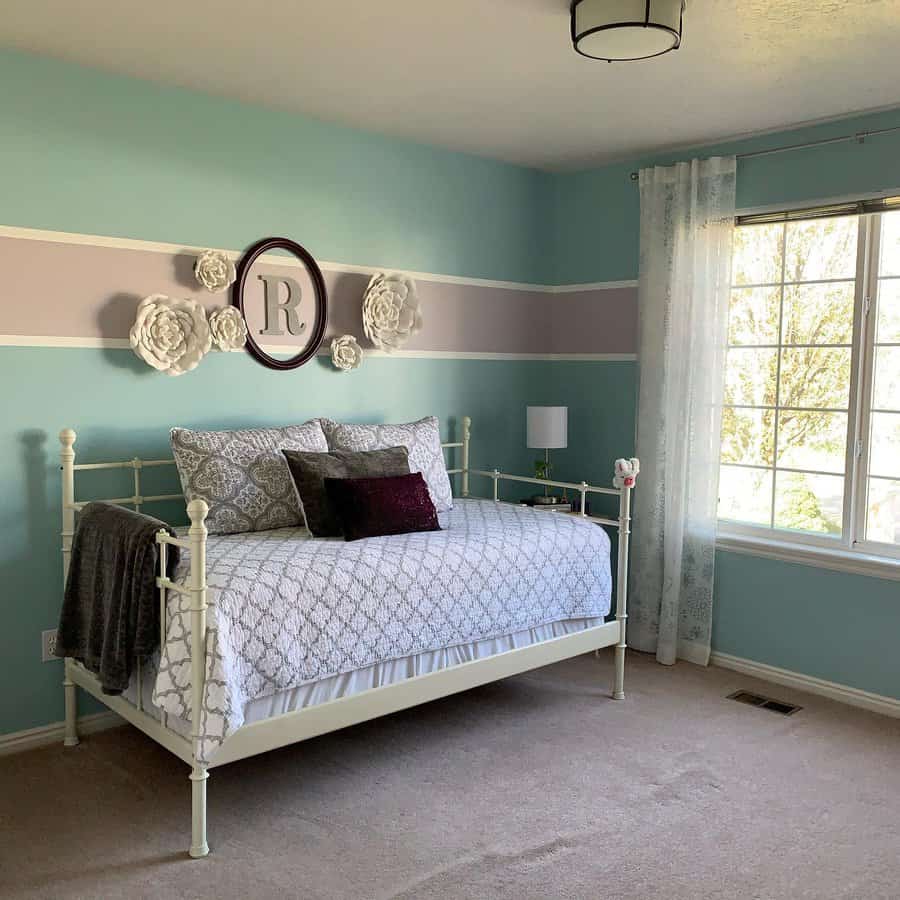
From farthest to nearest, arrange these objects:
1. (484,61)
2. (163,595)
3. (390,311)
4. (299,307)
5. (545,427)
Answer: (545,427) → (390,311) → (299,307) → (484,61) → (163,595)

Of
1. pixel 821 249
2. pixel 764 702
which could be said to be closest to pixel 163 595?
pixel 764 702

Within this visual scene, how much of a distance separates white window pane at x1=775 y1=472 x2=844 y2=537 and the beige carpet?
30.0 inches

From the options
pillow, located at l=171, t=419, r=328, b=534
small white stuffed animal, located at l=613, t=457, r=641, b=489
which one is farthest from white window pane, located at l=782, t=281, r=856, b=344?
pillow, located at l=171, t=419, r=328, b=534

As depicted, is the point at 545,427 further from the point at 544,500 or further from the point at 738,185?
the point at 738,185

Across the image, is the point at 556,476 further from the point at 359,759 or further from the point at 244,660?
the point at 244,660

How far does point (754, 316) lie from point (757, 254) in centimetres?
27

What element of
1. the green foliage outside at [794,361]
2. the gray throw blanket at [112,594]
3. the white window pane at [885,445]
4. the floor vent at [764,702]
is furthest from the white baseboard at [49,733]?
the white window pane at [885,445]

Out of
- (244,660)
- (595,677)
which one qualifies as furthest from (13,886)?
(595,677)

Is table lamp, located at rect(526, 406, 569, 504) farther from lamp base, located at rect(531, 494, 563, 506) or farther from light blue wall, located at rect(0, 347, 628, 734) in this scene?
light blue wall, located at rect(0, 347, 628, 734)

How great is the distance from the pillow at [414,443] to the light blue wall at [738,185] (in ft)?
4.26

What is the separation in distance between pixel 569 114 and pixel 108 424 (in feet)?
7.07

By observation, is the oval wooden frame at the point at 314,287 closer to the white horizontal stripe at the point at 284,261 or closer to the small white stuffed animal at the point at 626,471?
the white horizontal stripe at the point at 284,261

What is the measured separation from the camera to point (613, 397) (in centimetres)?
456

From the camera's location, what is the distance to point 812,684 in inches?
151
